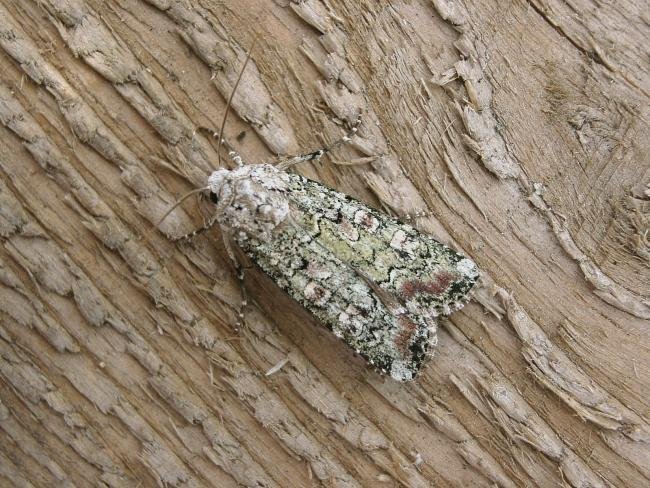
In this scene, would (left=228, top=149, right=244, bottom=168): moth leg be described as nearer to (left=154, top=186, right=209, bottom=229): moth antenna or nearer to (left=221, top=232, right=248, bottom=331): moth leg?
(left=154, top=186, right=209, bottom=229): moth antenna

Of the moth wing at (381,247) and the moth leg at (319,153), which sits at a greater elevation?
the moth leg at (319,153)

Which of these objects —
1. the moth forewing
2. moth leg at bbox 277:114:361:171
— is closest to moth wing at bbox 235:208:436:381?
the moth forewing

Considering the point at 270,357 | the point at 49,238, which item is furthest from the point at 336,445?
the point at 49,238

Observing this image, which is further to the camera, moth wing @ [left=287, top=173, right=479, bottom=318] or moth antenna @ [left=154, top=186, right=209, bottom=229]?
moth wing @ [left=287, top=173, right=479, bottom=318]

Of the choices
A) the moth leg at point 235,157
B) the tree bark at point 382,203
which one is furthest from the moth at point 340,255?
the tree bark at point 382,203

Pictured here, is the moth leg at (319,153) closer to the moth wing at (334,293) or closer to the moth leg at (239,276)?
the moth wing at (334,293)

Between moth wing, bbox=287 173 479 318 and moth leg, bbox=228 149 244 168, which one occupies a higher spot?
moth leg, bbox=228 149 244 168
